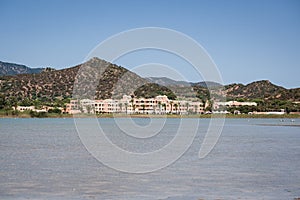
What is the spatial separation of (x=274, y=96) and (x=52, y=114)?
3222 inches

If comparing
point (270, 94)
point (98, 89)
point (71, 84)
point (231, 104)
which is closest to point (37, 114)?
point (98, 89)

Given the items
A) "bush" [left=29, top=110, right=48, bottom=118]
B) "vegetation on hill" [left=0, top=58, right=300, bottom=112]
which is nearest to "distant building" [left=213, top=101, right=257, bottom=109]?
"vegetation on hill" [left=0, top=58, right=300, bottom=112]

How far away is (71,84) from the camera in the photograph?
161625 millimetres

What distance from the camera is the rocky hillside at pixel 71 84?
4377 inches

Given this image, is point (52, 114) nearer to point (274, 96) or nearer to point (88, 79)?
point (88, 79)

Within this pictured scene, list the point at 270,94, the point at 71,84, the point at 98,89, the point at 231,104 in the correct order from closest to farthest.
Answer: the point at 98,89
the point at 231,104
the point at 71,84
the point at 270,94

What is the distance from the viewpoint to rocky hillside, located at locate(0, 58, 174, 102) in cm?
11119

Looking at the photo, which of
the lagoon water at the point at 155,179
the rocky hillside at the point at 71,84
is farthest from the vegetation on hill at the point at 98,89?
the lagoon water at the point at 155,179

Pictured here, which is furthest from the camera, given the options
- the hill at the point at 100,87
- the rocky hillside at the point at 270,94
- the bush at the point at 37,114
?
the rocky hillside at the point at 270,94

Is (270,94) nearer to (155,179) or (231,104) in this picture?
(231,104)

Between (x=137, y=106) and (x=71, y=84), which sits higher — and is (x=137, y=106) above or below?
below

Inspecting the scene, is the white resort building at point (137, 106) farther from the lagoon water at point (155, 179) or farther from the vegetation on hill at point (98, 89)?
the lagoon water at point (155, 179)

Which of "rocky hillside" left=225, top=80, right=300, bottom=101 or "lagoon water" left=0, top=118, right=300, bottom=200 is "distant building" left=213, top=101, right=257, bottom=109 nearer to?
"rocky hillside" left=225, top=80, right=300, bottom=101

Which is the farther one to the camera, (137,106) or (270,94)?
(270,94)
